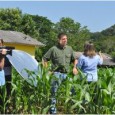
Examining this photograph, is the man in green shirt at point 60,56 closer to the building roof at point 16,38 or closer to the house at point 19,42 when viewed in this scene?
the building roof at point 16,38

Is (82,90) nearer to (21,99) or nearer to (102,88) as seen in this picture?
(102,88)

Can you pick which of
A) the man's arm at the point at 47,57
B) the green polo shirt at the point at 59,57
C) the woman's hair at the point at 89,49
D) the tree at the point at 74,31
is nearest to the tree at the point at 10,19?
the tree at the point at 74,31

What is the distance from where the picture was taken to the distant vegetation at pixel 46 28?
58.5 meters

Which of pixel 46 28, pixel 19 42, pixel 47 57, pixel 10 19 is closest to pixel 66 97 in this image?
pixel 47 57

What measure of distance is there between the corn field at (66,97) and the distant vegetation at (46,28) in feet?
99.0

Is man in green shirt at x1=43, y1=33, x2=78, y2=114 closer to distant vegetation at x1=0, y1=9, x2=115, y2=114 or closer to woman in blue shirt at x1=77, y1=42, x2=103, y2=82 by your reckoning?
woman in blue shirt at x1=77, y1=42, x2=103, y2=82

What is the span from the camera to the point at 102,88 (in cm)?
581

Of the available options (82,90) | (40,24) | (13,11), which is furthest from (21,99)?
(40,24)

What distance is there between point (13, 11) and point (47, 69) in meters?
53.8

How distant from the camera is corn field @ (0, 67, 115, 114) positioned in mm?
5656

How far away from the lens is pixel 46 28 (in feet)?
282

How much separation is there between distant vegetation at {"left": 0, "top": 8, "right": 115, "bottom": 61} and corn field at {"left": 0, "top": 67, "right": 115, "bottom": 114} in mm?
30181

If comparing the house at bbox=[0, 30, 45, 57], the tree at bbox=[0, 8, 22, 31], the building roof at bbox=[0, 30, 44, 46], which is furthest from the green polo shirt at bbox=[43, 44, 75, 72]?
the tree at bbox=[0, 8, 22, 31]

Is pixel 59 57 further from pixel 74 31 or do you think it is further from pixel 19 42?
pixel 74 31
